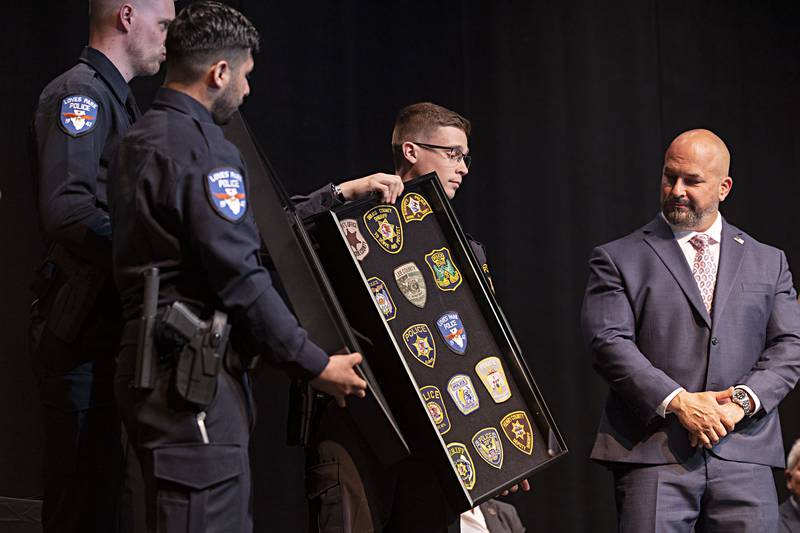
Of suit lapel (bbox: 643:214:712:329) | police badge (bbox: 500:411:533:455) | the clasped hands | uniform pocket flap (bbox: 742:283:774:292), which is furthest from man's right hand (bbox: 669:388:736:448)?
police badge (bbox: 500:411:533:455)

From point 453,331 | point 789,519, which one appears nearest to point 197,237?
point 453,331

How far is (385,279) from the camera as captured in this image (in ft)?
8.50

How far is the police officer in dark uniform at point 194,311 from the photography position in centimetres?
198

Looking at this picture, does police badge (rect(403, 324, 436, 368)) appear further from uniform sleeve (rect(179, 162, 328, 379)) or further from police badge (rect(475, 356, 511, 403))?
uniform sleeve (rect(179, 162, 328, 379))

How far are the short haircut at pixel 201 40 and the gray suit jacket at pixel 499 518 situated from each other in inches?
84.3

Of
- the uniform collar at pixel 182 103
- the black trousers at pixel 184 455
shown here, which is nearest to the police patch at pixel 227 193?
the uniform collar at pixel 182 103

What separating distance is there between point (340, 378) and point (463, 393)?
1.95 ft

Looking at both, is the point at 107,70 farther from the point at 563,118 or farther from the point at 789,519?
the point at 789,519

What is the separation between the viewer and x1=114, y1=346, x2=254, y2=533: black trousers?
6.46 feet

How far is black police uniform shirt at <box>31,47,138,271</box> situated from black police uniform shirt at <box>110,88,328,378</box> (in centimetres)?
28

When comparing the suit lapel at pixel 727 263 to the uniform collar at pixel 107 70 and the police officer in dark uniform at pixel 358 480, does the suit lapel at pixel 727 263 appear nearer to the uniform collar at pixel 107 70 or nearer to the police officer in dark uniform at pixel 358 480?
the police officer in dark uniform at pixel 358 480

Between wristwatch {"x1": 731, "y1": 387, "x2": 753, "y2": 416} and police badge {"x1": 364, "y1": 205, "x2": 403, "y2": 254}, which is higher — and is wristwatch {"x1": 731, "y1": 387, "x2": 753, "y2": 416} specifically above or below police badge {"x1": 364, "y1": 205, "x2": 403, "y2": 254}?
below

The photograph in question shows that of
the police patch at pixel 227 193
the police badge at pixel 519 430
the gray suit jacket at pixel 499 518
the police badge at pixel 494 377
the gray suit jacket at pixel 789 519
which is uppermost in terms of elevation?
the police patch at pixel 227 193

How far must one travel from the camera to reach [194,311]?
205 centimetres
